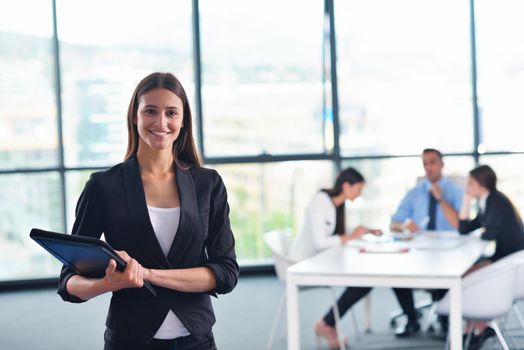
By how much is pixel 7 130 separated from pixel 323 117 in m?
3.07

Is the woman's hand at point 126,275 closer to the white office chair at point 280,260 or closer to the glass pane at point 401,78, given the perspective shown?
the white office chair at point 280,260

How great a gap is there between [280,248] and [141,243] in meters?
3.94

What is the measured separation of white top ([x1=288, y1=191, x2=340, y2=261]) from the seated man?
34.1 inches

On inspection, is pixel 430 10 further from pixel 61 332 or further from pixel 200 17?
pixel 61 332

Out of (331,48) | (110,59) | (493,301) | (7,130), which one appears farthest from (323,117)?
(493,301)

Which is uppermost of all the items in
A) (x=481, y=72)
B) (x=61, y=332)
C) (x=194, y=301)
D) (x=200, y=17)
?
(x=200, y=17)

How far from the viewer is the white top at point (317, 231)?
5867 millimetres


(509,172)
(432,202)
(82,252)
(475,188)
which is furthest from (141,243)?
(509,172)

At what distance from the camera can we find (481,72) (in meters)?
8.74

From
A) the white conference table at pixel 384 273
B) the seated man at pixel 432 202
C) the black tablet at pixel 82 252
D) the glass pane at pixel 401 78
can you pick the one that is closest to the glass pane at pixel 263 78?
the glass pane at pixel 401 78

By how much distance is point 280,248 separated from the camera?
19.5 ft

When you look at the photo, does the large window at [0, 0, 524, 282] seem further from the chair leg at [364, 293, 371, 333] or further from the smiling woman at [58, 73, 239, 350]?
the smiling woman at [58, 73, 239, 350]

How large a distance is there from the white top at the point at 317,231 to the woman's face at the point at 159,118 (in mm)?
3739

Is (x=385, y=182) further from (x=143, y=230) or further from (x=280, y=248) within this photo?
(x=143, y=230)
